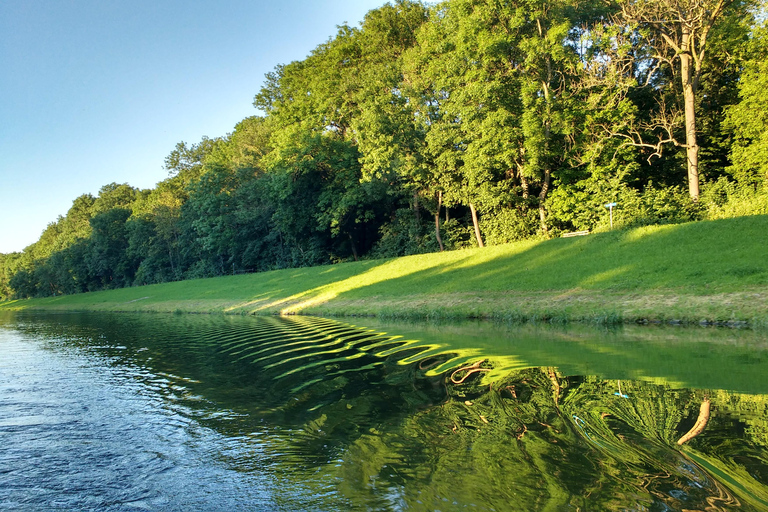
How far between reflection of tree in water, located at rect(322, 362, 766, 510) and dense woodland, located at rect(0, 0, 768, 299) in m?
22.2

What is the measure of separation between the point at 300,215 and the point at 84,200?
282ft

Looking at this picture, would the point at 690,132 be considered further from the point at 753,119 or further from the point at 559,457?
the point at 559,457

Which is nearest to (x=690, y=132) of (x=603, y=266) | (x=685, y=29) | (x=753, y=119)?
(x=753, y=119)

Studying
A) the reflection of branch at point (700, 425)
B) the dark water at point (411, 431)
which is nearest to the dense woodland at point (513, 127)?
the dark water at point (411, 431)

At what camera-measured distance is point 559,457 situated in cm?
419

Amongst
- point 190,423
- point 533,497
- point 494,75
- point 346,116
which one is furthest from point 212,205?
point 533,497

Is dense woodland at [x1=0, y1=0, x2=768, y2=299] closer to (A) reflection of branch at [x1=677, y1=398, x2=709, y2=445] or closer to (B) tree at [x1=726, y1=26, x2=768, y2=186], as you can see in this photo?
(B) tree at [x1=726, y1=26, x2=768, y2=186]

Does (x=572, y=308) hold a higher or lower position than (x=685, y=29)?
lower

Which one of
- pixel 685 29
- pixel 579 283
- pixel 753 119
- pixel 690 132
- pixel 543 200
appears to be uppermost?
pixel 685 29

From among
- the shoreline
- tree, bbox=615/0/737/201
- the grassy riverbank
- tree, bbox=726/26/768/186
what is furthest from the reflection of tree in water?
tree, bbox=726/26/768/186

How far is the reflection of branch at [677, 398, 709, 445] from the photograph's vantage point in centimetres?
441

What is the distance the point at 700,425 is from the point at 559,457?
1.75m

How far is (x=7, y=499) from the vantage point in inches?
166

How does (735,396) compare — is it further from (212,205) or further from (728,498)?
(212,205)
